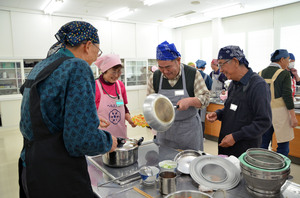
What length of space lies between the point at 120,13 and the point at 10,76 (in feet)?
12.2

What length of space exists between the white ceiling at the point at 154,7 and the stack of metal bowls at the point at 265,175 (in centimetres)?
538

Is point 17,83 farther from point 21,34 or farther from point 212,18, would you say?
point 212,18

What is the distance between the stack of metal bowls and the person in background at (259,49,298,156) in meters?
2.03

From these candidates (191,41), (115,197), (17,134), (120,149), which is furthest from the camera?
(191,41)

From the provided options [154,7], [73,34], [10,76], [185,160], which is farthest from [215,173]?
[10,76]

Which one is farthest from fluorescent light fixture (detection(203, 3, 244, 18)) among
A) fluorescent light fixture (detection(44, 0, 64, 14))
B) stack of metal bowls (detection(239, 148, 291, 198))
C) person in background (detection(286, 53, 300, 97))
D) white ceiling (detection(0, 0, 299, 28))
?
stack of metal bowls (detection(239, 148, 291, 198))

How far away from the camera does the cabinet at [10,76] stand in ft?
19.7

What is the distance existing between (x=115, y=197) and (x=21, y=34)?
634 centimetres

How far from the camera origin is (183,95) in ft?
6.32

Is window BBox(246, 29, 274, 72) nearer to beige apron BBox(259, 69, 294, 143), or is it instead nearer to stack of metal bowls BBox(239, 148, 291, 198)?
beige apron BBox(259, 69, 294, 143)

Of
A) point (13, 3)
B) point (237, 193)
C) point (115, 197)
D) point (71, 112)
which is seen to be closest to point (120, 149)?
point (115, 197)

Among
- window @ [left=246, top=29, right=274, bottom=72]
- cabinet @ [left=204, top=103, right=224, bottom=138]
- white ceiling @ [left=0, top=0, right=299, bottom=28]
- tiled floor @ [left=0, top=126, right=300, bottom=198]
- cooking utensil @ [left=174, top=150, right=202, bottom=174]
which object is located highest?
white ceiling @ [left=0, top=0, right=299, bottom=28]

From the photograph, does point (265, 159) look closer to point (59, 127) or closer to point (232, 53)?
point (232, 53)

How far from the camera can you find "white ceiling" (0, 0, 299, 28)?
5676 millimetres
